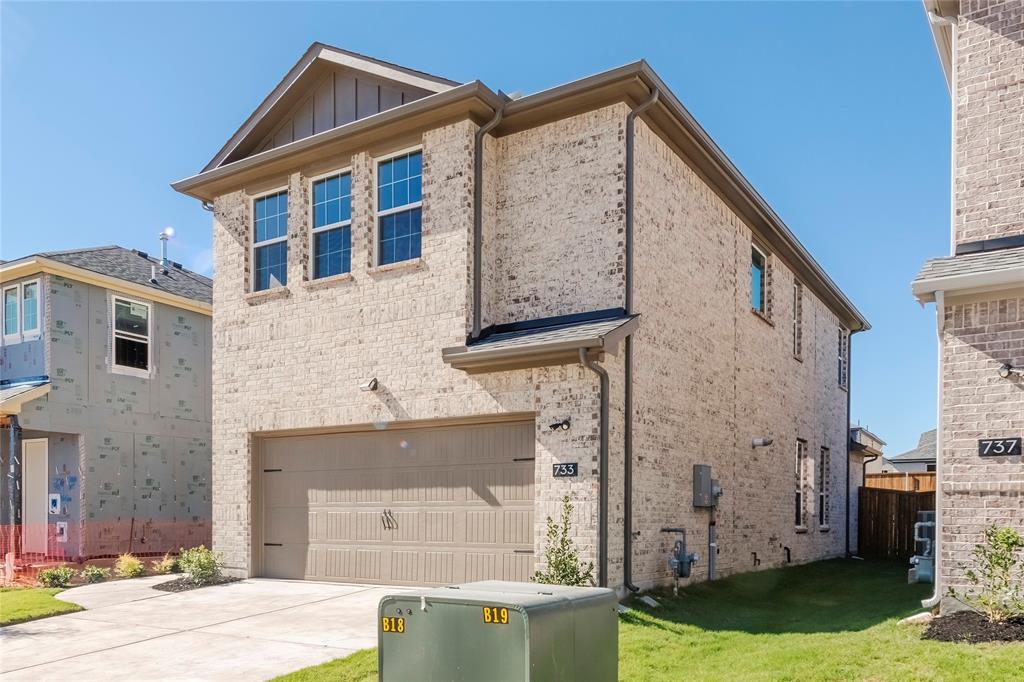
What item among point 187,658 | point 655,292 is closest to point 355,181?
point 655,292

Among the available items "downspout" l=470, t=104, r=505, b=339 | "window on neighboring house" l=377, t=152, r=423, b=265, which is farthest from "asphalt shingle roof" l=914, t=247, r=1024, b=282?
"window on neighboring house" l=377, t=152, r=423, b=265

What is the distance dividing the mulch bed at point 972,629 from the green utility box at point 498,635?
174 inches

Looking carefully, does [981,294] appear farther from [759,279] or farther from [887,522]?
[887,522]

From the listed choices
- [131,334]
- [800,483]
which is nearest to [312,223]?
[131,334]

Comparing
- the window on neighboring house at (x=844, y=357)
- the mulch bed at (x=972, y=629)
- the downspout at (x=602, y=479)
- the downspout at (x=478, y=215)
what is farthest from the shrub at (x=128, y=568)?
the window on neighboring house at (x=844, y=357)

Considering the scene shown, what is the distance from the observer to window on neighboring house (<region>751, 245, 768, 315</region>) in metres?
16.7

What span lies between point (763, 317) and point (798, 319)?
322 cm

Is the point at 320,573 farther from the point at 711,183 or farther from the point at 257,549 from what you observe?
the point at 711,183

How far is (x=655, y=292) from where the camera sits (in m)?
11.9

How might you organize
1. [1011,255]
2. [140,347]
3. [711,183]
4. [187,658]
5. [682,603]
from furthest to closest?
[140,347]
[711,183]
[682,603]
[1011,255]
[187,658]

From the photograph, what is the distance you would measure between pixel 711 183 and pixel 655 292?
336cm

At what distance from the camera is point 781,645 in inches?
332

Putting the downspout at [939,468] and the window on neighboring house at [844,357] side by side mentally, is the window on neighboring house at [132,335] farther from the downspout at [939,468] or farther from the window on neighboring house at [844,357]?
the window on neighboring house at [844,357]

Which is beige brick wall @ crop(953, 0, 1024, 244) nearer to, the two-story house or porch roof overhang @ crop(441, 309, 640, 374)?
porch roof overhang @ crop(441, 309, 640, 374)
